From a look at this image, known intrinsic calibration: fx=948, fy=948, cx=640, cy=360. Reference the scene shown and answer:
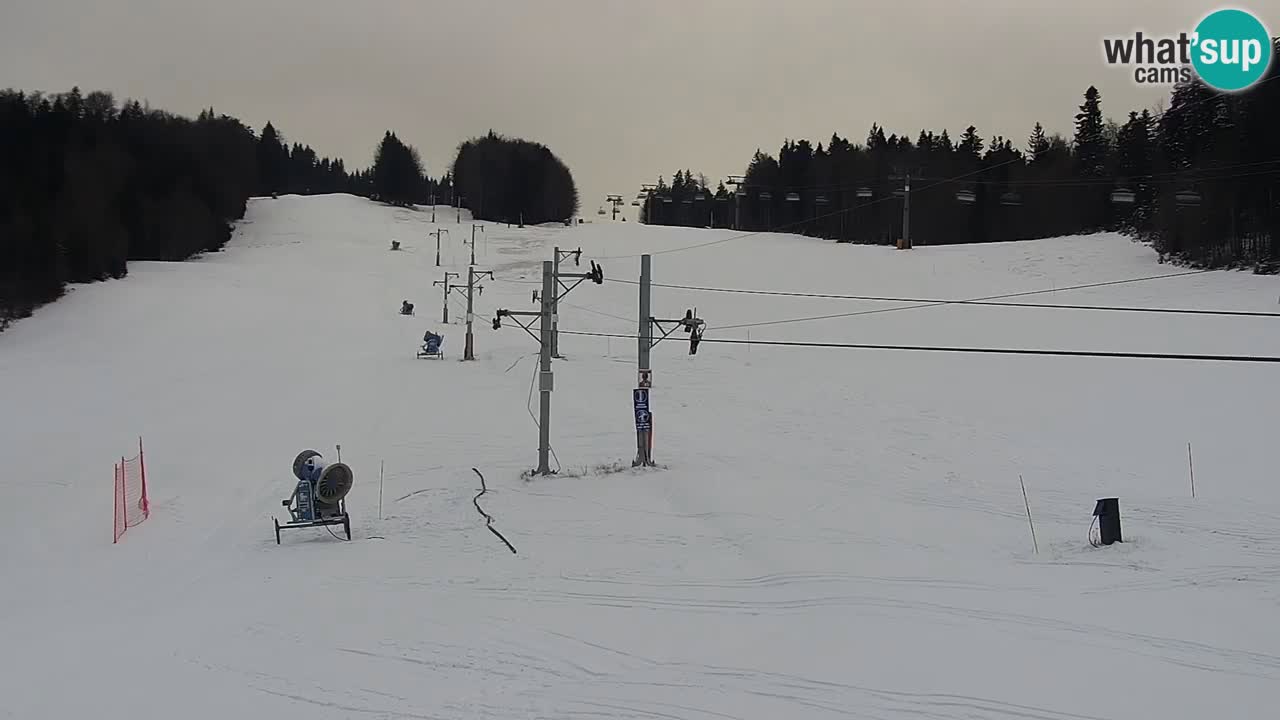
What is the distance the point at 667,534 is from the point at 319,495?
5.79m

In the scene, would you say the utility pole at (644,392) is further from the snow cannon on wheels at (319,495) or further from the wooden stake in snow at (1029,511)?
the wooden stake in snow at (1029,511)

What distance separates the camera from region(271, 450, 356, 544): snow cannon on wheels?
613 inches

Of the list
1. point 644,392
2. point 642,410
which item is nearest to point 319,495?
point 642,410

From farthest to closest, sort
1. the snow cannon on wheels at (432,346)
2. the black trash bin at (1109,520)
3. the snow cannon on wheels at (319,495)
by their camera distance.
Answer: the snow cannon on wheels at (432,346), the snow cannon on wheels at (319,495), the black trash bin at (1109,520)

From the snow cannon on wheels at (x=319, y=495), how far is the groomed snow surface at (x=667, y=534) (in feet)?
1.78

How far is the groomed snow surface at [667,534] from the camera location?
9.76 m

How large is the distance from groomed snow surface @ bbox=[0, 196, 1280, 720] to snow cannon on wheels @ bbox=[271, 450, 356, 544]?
54 cm

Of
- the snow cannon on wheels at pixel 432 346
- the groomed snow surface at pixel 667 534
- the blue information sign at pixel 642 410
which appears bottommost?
the groomed snow surface at pixel 667 534

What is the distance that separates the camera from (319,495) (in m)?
15.6

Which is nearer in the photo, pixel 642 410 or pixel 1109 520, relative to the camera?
pixel 1109 520

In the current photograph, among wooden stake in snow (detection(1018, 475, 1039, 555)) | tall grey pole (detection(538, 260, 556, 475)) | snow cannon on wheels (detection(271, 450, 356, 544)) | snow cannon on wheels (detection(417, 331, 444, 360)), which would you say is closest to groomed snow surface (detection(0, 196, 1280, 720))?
wooden stake in snow (detection(1018, 475, 1039, 555))

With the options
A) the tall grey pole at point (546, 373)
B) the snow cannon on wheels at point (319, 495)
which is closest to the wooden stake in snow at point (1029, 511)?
the tall grey pole at point (546, 373)

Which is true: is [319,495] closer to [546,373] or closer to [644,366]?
[546,373]

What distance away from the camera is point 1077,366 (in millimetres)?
32906
